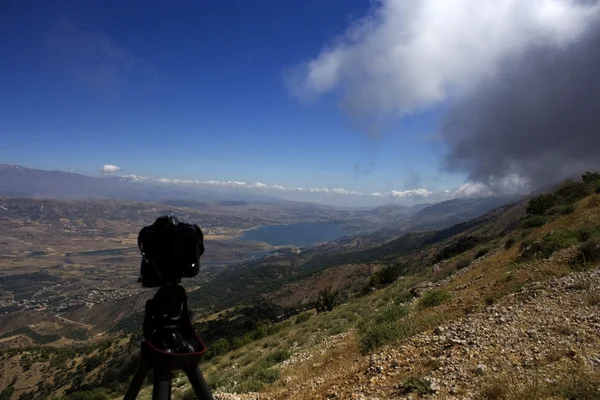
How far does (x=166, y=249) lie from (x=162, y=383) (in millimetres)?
921

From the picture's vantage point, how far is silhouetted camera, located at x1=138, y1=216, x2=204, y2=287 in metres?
2.45

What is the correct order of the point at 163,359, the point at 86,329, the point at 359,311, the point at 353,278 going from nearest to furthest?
the point at 163,359, the point at 359,311, the point at 353,278, the point at 86,329

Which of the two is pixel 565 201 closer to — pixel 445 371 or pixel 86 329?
pixel 445 371

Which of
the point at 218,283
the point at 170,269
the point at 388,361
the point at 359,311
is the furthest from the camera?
the point at 218,283

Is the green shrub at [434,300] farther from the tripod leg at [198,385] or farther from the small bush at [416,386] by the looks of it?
the tripod leg at [198,385]

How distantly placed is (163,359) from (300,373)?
6509mm

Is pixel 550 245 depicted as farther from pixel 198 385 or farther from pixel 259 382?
pixel 198 385

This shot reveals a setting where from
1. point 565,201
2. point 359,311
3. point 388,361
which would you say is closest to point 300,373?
point 388,361

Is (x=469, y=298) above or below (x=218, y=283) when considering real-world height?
above

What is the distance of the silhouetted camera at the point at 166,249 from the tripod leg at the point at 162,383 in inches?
23.1

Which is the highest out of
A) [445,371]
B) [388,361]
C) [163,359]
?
[163,359]

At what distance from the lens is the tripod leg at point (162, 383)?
2254 millimetres

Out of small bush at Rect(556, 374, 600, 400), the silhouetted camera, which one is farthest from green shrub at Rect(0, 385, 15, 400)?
small bush at Rect(556, 374, 600, 400)

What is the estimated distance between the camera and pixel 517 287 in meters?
8.85
